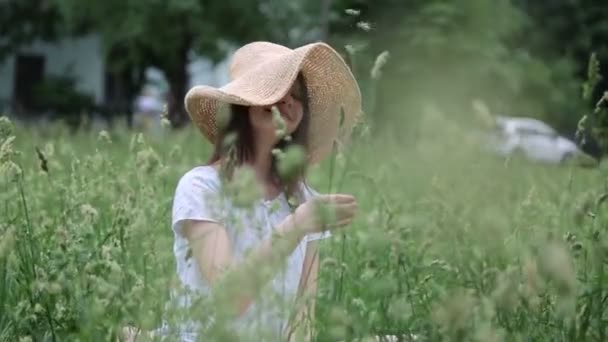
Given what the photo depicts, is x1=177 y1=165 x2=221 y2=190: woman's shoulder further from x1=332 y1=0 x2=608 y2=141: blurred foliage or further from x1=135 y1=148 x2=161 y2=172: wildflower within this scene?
x1=332 y1=0 x2=608 y2=141: blurred foliage

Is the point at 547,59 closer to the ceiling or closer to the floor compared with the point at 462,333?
closer to the floor

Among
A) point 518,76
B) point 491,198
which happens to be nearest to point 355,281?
point 491,198

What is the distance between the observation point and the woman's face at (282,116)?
2.80m

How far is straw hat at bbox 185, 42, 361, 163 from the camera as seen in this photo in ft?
9.21

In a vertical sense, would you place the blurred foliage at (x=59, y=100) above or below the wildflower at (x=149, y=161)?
below

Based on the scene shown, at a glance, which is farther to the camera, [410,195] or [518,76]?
[518,76]

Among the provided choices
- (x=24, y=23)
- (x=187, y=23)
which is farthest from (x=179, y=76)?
(x=24, y=23)

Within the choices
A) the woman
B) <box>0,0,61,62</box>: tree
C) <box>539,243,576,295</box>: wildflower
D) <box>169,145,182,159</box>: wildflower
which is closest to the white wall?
<box>0,0,61,62</box>: tree

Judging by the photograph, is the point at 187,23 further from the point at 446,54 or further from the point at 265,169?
the point at 265,169

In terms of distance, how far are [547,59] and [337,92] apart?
29.5 m

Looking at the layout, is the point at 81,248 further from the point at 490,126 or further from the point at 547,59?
the point at 547,59

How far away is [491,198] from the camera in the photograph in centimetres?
340

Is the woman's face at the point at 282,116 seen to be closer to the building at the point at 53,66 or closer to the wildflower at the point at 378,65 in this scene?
the wildflower at the point at 378,65

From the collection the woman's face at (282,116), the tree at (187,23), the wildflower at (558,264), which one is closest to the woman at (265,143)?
the woman's face at (282,116)
